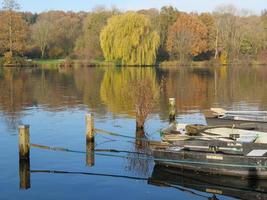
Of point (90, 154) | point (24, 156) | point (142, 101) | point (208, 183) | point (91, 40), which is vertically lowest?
point (208, 183)

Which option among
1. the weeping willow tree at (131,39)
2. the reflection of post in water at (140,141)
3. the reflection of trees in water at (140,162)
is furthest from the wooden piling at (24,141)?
the weeping willow tree at (131,39)

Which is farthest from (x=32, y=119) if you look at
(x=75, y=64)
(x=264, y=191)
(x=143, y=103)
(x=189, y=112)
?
(x=75, y=64)

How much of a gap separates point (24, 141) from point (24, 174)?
40.7 inches

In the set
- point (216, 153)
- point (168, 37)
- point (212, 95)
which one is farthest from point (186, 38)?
point (216, 153)

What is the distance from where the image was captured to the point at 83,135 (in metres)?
20.3

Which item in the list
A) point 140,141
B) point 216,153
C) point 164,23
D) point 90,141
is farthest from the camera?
point 164,23

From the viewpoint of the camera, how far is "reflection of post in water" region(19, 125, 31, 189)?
14031 mm

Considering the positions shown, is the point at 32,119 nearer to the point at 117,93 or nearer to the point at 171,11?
the point at 117,93

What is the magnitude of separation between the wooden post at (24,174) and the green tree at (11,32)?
7319 cm

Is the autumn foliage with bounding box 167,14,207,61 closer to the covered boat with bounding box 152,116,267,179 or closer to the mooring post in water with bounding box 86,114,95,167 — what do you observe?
the mooring post in water with bounding box 86,114,95,167

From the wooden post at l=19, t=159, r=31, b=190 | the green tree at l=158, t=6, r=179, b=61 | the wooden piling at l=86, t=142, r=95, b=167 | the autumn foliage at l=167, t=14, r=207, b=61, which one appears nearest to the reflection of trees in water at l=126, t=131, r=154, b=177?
the wooden piling at l=86, t=142, r=95, b=167

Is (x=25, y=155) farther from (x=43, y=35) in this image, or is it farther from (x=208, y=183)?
(x=43, y=35)

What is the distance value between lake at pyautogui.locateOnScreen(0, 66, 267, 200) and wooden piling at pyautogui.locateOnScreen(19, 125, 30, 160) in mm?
486

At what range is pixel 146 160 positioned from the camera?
1616 centimetres
